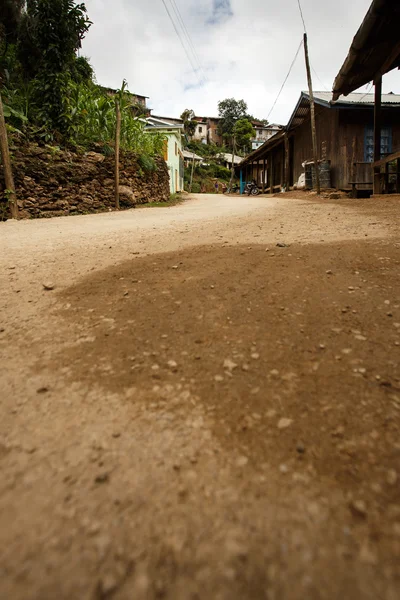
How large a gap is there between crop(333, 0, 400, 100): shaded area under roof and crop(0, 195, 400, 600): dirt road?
437 cm

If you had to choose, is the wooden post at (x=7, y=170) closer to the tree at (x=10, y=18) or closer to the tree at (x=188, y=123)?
the tree at (x=10, y=18)

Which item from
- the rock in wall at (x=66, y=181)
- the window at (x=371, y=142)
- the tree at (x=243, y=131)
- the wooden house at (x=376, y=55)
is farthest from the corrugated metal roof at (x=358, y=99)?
the tree at (x=243, y=131)

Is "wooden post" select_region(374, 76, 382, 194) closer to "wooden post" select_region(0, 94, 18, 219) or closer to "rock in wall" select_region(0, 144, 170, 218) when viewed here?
"rock in wall" select_region(0, 144, 170, 218)

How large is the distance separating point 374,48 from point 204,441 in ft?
26.2

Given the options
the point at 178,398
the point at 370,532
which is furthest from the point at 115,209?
the point at 370,532

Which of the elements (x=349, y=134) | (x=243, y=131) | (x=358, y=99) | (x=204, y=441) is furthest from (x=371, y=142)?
(x=243, y=131)

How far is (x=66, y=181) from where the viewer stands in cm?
848

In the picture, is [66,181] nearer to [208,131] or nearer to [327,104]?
[327,104]

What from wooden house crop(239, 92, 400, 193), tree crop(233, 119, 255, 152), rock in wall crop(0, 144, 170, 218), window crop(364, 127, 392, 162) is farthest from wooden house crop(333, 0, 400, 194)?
tree crop(233, 119, 255, 152)

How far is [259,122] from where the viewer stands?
6184cm

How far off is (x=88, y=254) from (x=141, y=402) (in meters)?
2.38

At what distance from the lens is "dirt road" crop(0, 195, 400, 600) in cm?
62

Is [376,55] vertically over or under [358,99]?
under

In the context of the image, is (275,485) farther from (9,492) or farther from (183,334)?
(183,334)
